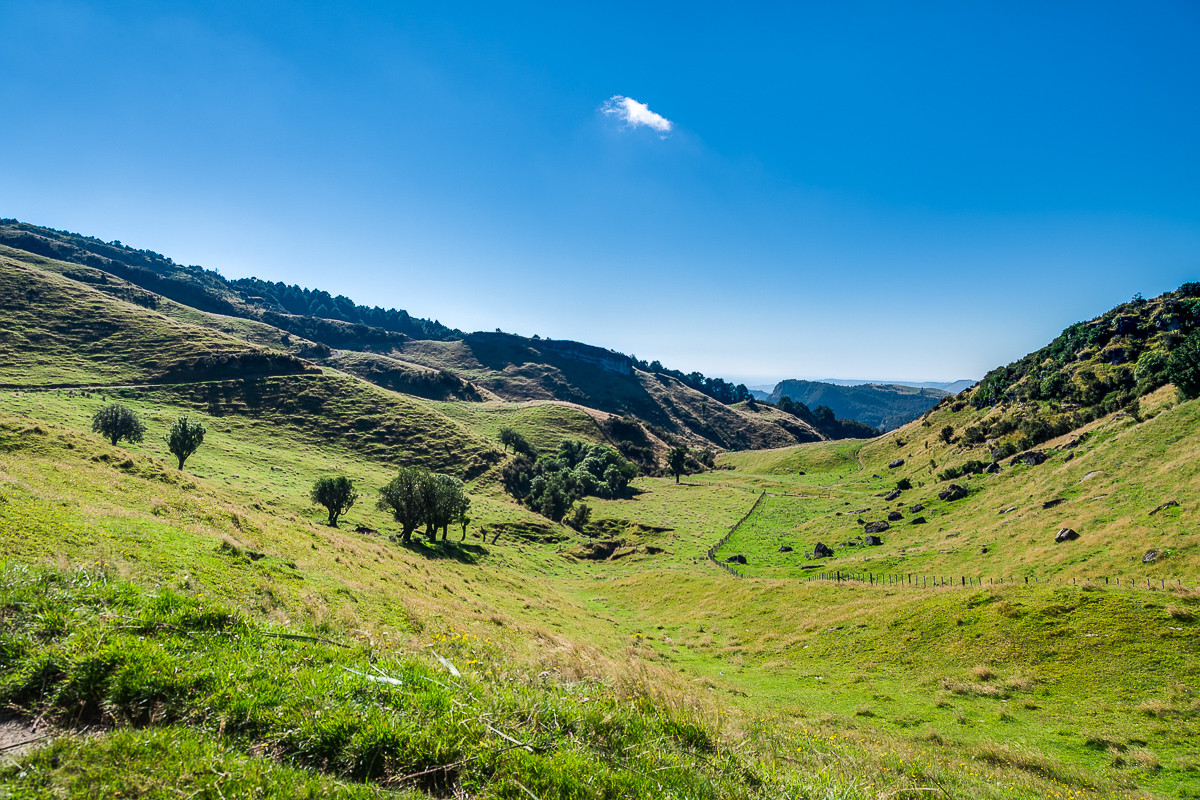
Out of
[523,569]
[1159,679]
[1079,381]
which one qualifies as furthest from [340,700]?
[1079,381]

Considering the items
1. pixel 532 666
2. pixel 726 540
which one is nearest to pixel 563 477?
pixel 726 540

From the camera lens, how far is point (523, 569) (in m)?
61.3

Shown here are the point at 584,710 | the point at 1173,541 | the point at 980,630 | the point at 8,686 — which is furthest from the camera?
the point at 1173,541

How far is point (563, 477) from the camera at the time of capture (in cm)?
13112

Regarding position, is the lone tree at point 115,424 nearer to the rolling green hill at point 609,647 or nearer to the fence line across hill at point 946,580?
the rolling green hill at point 609,647

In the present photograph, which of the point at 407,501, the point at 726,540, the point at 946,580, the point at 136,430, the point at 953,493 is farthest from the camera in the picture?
the point at 726,540

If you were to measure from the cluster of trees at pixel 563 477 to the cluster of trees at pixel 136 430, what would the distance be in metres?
62.1

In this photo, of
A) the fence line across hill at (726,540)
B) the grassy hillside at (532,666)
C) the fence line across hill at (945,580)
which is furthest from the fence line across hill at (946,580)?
the fence line across hill at (726,540)

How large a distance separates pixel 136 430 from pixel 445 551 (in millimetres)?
59849

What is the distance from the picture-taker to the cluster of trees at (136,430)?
6725cm

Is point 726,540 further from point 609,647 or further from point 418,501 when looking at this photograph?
point 609,647

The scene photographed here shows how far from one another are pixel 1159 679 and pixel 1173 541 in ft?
72.6

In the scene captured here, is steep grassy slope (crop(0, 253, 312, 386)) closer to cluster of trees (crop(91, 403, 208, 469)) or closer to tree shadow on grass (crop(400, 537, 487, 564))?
cluster of trees (crop(91, 403, 208, 469))

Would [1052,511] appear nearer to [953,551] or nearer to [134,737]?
[953,551]
